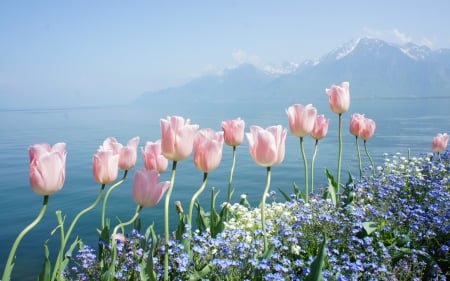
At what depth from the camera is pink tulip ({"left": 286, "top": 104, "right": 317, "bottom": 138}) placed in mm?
4116

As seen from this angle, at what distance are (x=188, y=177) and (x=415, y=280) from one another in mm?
11990

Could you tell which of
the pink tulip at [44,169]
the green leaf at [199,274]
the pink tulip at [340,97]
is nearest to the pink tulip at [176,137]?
the pink tulip at [44,169]

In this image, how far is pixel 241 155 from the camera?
20.2m

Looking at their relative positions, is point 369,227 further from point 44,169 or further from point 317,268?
point 44,169

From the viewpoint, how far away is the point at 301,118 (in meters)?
4.15

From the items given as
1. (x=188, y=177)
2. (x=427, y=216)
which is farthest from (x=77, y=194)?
(x=427, y=216)

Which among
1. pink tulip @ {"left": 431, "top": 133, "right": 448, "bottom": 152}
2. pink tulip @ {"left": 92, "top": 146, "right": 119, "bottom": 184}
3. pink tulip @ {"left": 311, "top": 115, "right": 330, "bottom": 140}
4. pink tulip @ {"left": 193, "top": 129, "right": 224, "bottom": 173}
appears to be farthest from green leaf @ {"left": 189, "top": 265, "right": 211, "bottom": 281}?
pink tulip @ {"left": 431, "top": 133, "right": 448, "bottom": 152}

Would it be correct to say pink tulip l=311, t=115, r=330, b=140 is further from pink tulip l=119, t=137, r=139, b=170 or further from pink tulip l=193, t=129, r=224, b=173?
pink tulip l=193, t=129, r=224, b=173

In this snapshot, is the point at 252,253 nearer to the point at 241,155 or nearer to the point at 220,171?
the point at 220,171

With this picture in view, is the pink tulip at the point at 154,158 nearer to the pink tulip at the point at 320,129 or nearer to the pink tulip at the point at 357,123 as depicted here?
the pink tulip at the point at 320,129

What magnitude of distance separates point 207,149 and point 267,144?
469mm

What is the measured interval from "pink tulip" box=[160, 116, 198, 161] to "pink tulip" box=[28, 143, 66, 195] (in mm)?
628

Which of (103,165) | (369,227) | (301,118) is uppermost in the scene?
(301,118)

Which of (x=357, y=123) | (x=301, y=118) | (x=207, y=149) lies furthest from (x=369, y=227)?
(x=357, y=123)
